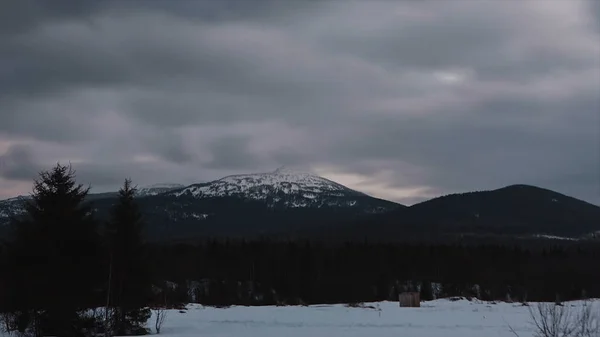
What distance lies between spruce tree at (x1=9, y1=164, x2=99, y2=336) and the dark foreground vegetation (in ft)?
0.12

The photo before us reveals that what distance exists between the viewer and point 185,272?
286 ft

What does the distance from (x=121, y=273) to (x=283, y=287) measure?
58.8m

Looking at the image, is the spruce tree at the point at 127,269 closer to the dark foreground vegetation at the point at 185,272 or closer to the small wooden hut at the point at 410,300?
the dark foreground vegetation at the point at 185,272

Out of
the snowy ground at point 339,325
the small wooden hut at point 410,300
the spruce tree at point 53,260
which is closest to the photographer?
the spruce tree at point 53,260

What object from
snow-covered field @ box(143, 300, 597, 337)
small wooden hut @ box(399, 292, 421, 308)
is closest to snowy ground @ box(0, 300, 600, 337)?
snow-covered field @ box(143, 300, 597, 337)

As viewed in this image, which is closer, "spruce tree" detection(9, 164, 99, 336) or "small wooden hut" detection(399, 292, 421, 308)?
"spruce tree" detection(9, 164, 99, 336)

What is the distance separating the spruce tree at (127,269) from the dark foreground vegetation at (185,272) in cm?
4

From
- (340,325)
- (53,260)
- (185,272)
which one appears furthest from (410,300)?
(185,272)

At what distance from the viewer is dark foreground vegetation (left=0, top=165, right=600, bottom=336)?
85.0ft

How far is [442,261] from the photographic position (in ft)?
336

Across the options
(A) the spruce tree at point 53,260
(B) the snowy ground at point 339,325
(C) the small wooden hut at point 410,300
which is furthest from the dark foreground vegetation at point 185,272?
(C) the small wooden hut at point 410,300

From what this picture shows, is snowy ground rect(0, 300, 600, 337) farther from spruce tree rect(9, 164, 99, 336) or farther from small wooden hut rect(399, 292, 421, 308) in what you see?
small wooden hut rect(399, 292, 421, 308)

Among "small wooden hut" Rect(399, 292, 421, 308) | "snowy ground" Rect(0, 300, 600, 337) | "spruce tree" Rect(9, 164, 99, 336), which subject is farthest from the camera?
"small wooden hut" Rect(399, 292, 421, 308)

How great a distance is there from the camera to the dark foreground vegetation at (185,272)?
85.0 feet
